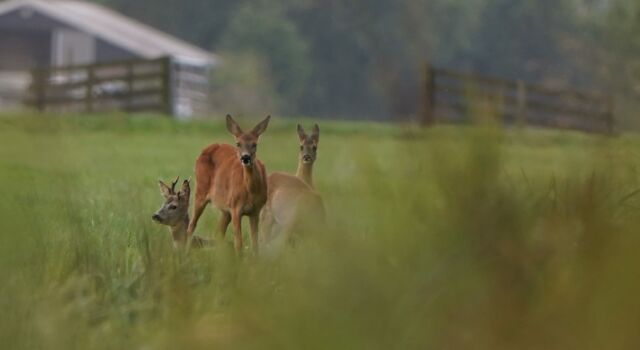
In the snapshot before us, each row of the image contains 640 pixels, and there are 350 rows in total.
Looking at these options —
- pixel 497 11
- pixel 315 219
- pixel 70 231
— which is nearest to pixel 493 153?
pixel 315 219

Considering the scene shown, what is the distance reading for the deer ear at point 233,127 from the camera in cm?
518

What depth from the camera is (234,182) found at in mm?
5453

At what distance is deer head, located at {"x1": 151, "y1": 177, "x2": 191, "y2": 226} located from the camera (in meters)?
5.47

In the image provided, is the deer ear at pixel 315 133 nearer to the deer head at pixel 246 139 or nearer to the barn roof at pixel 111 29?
→ the deer head at pixel 246 139

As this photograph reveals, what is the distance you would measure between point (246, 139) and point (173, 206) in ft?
1.28

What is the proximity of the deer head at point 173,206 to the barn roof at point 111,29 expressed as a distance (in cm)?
6008

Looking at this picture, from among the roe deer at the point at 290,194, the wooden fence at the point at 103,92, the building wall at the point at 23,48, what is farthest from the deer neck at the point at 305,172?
the building wall at the point at 23,48

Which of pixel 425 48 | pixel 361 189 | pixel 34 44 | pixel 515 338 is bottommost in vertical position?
pixel 515 338

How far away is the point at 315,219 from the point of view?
10.4ft

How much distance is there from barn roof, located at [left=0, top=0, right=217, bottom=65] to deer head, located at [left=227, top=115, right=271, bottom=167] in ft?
198

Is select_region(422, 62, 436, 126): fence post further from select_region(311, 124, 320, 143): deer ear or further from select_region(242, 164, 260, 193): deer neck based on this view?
select_region(242, 164, 260, 193): deer neck

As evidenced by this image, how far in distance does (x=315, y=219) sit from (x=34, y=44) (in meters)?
67.1

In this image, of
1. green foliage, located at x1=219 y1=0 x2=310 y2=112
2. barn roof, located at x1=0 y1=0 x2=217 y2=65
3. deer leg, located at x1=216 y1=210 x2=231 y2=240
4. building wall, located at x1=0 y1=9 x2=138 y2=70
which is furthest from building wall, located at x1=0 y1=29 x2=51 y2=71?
deer leg, located at x1=216 y1=210 x2=231 y2=240

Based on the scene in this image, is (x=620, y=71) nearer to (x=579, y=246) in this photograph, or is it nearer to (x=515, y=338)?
(x=579, y=246)
